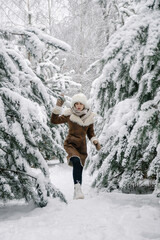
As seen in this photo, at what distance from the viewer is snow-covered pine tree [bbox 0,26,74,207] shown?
2.69 meters

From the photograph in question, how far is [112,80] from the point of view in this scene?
3445 mm

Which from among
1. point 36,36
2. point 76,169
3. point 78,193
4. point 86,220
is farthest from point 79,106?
point 86,220

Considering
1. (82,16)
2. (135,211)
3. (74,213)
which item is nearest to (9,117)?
(74,213)

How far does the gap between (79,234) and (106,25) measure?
41.2 feet

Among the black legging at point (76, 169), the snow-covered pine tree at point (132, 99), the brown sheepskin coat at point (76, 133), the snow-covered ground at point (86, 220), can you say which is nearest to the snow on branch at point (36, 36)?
the snow-covered pine tree at point (132, 99)

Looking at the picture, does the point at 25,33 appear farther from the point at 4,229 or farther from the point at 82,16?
the point at 82,16

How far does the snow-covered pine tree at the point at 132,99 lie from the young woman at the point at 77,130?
24cm

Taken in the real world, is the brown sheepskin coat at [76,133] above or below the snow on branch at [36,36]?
below

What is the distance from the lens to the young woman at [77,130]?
3.88 meters

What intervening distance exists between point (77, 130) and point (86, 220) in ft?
6.13

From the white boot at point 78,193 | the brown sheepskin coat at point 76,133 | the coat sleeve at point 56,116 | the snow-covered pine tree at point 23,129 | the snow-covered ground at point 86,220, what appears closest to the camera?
the snow-covered ground at point 86,220

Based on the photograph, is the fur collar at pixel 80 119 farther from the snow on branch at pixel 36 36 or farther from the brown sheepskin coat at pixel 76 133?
the snow on branch at pixel 36 36

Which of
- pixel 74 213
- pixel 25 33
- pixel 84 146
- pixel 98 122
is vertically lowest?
pixel 74 213

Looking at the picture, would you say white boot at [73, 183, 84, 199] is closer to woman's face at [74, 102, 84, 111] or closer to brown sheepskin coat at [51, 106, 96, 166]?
brown sheepskin coat at [51, 106, 96, 166]
